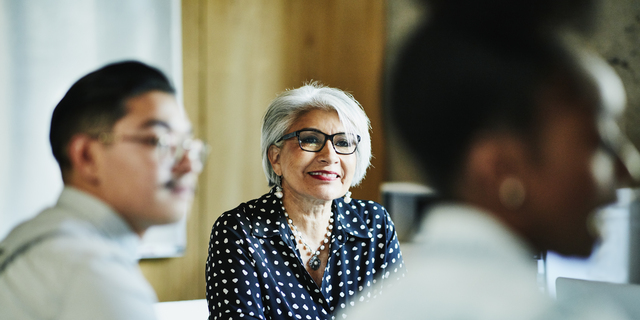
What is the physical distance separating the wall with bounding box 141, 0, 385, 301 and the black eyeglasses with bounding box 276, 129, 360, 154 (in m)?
1.20

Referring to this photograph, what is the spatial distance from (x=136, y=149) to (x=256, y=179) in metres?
2.37

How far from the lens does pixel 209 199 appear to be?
2.59m

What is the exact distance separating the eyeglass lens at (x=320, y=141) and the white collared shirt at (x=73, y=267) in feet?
2.82

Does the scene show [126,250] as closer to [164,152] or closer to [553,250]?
[164,152]

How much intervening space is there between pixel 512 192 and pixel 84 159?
0.94 ft

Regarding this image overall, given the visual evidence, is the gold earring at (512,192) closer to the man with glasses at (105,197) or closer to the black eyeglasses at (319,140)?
the man with glasses at (105,197)

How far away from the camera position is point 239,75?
2.67 meters

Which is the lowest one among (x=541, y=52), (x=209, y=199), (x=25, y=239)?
(x=209, y=199)

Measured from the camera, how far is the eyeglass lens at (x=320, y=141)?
1.24 meters

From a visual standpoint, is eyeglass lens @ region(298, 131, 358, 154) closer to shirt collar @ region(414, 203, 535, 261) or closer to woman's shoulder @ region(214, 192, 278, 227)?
woman's shoulder @ region(214, 192, 278, 227)

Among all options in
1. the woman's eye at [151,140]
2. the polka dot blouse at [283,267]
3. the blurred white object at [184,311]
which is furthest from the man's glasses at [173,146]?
the blurred white object at [184,311]

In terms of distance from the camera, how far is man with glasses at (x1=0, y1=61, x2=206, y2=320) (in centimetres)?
34

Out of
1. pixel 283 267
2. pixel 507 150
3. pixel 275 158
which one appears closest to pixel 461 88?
pixel 507 150

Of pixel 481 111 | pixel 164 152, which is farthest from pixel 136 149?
pixel 481 111
